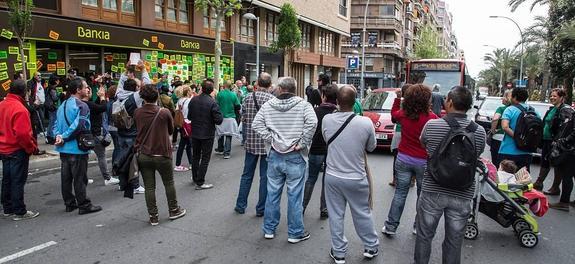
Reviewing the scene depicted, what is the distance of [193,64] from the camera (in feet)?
67.6

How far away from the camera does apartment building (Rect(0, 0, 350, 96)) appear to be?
536 inches

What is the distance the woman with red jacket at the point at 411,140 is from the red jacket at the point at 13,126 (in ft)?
15.4

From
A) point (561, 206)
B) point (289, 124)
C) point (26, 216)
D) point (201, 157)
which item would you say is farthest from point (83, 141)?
point (561, 206)

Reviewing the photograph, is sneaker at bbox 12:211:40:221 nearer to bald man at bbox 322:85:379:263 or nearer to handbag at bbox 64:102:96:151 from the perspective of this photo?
handbag at bbox 64:102:96:151

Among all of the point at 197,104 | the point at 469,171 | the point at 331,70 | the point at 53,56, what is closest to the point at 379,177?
the point at 197,104

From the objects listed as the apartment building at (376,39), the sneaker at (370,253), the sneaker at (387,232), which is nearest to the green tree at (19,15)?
the sneaker at (387,232)

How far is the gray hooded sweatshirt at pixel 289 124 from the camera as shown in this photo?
16.1 ft

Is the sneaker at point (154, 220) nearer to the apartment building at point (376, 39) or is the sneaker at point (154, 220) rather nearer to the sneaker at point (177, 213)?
the sneaker at point (177, 213)

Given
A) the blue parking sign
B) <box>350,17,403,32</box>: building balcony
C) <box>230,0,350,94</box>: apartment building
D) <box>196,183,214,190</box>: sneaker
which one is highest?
<box>350,17,403,32</box>: building balcony

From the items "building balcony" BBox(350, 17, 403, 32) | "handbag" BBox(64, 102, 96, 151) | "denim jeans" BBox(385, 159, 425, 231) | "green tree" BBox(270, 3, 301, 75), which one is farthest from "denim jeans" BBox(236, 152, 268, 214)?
"building balcony" BBox(350, 17, 403, 32)

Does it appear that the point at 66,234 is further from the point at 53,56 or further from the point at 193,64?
the point at 193,64

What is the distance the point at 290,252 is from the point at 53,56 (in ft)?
41.4

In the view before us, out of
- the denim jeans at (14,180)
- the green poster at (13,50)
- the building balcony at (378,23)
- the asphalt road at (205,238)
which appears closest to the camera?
the asphalt road at (205,238)

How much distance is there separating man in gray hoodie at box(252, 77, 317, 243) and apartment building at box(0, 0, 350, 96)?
322 inches
